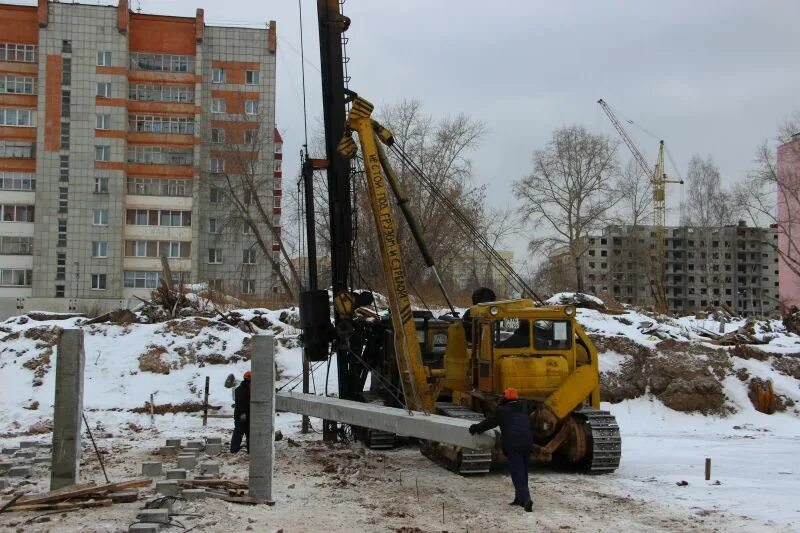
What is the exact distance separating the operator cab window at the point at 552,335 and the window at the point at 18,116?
51.3 metres

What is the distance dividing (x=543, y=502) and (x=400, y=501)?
1.92 metres

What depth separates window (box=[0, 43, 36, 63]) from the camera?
177 ft

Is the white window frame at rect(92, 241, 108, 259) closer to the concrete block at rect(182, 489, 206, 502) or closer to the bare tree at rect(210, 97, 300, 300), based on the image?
the bare tree at rect(210, 97, 300, 300)

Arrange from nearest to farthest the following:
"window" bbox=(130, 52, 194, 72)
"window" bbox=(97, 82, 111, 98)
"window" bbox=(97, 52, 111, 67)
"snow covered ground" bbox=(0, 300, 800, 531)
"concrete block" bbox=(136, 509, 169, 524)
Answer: "concrete block" bbox=(136, 509, 169, 524) < "snow covered ground" bbox=(0, 300, 800, 531) < "window" bbox=(97, 52, 111, 67) < "window" bbox=(97, 82, 111, 98) < "window" bbox=(130, 52, 194, 72)

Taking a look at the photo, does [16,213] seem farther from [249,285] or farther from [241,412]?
[241,412]

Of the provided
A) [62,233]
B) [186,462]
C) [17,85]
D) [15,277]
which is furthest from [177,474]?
[17,85]

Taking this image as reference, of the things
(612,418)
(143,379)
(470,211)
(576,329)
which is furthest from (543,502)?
(470,211)

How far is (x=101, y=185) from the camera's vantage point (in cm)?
5425

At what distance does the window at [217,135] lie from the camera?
2032 inches

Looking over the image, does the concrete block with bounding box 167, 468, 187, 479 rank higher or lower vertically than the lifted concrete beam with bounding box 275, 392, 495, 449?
lower

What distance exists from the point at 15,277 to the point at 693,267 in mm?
91490

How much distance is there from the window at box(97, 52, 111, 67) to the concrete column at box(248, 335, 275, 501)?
50.2 m

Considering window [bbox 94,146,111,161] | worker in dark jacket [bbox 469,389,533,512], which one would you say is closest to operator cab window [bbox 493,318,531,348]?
worker in dark jacket [bbox 469,389,533,512]

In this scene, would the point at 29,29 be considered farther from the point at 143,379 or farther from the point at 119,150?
the point at 143,379
